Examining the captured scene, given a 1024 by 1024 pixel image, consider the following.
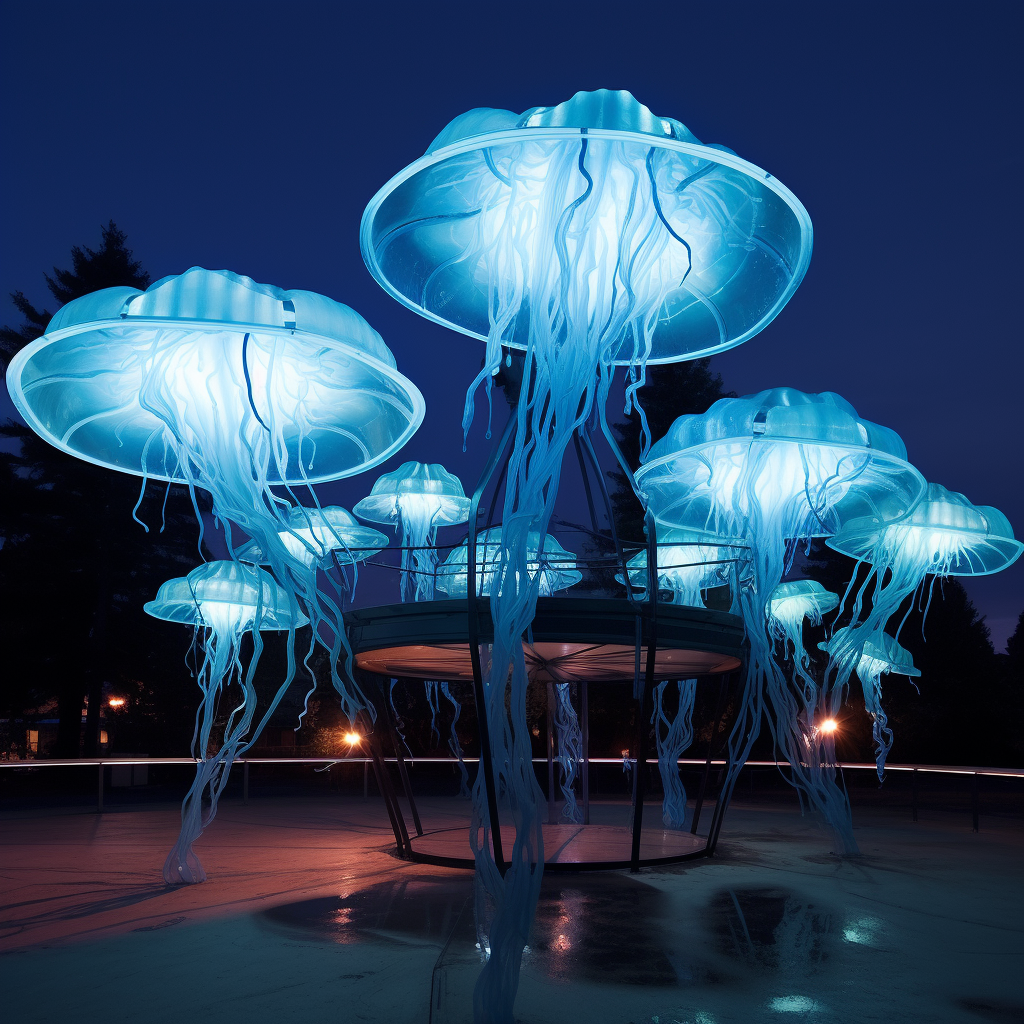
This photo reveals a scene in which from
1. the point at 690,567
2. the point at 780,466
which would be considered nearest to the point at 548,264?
the point at 780,466

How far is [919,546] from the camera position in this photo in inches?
557

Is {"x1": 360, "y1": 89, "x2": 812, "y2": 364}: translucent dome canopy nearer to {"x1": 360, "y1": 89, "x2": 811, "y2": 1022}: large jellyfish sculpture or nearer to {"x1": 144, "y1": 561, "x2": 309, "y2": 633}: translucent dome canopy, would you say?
{"x1": 360, "y1": 89, "x2": 811, "y2": 1022}: large jellyfish sculpture

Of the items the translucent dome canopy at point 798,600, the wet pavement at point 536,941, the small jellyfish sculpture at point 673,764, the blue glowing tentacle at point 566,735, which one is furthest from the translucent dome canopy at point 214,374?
the translucent dome canopy at point 798,600

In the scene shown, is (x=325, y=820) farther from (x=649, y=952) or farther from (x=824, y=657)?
(x=824, y=657)

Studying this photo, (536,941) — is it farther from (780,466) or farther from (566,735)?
(566,735)

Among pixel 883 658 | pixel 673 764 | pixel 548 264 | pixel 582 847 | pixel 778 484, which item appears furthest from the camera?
pixel 883 658

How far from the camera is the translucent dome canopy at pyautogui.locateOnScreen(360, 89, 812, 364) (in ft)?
18.7

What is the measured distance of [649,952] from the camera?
19.7 ft

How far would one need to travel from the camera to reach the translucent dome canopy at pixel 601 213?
5.71 meters

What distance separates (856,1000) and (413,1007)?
2612 mm

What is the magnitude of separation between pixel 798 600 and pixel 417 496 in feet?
26.1

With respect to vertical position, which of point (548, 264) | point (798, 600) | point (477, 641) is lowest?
point (477, 641)

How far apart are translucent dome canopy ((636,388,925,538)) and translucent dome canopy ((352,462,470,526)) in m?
4.69

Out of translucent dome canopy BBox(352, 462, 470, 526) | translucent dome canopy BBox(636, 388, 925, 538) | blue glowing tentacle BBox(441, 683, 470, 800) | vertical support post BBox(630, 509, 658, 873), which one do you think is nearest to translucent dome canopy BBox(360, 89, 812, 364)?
vertical support post BBox(630, 509, 658, 873)
